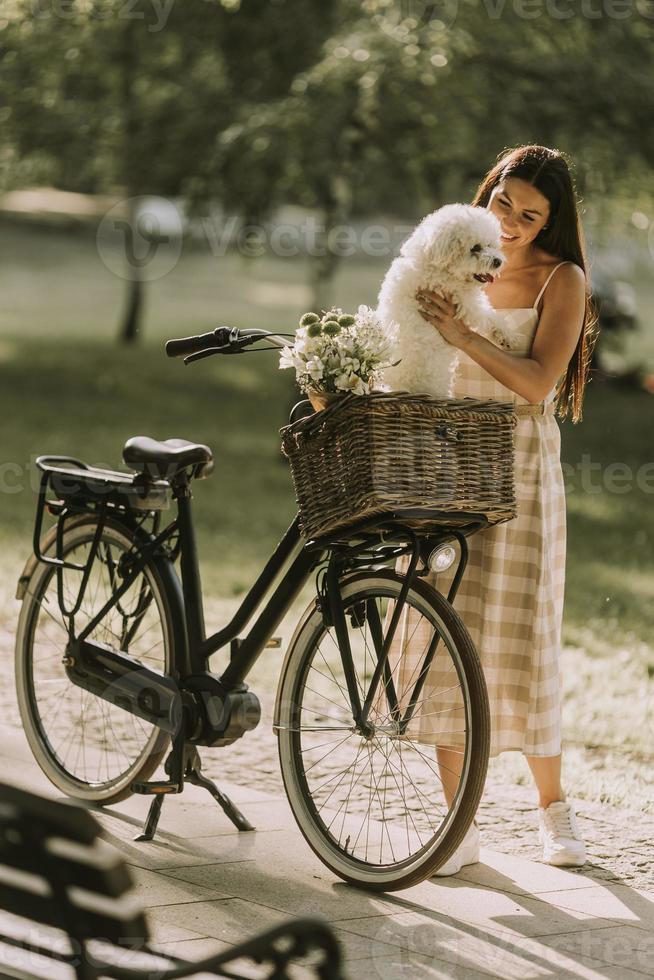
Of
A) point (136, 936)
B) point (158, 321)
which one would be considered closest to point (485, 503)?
point (136, 936)

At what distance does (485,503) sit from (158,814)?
1493mm

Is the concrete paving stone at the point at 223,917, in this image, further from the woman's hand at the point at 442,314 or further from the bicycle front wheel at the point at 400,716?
the woman's hand at the point at 442,314

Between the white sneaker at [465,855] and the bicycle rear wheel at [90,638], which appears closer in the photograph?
the white sneaker at [465,855]

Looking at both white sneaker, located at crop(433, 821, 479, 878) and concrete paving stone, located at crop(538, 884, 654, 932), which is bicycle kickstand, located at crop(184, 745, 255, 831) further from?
concrete paving stone, located at crop(538, 884, 654, 932)

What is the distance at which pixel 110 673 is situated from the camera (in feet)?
14.9

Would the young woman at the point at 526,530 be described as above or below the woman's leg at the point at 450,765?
above

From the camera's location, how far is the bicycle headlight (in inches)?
156

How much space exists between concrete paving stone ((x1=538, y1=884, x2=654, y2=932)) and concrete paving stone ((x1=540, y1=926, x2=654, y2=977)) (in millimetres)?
82

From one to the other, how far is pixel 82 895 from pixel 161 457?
225 cm

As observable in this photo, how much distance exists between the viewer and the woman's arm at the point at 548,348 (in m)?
4.14

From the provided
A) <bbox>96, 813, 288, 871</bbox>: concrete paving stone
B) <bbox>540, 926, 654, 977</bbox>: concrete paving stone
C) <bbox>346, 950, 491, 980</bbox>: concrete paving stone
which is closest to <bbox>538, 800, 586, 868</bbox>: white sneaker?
<bbox>540, 926, 654, 977</bbox>: concrete paving stone

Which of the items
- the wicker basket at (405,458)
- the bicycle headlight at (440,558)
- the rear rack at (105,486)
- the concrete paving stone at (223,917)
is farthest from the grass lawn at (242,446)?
the rear rack at (105,486)

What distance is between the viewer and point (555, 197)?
4402mm

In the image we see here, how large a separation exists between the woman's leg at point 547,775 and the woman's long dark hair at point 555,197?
3.98ft
